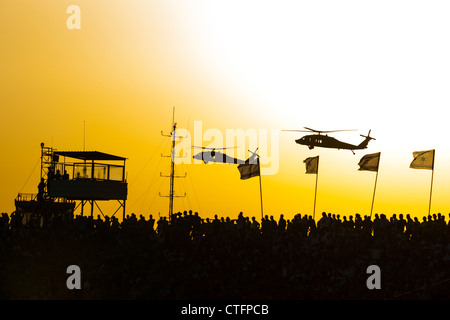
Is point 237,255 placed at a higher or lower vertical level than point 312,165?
lower

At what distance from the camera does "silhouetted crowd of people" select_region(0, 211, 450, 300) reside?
48312 millimetres

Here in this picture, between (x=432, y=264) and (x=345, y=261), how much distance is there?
514cm

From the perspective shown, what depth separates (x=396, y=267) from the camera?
4969 cm

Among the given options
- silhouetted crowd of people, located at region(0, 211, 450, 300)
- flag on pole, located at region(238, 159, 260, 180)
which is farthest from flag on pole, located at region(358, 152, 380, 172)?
silhouetted crowd of people, located at region(0, 211, 450, 300)

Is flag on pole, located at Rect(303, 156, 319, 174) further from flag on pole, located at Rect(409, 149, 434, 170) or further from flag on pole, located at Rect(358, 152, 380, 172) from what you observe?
flag on pole, located at Rect(409, 149, 434, 170)

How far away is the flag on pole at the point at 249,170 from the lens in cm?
6431

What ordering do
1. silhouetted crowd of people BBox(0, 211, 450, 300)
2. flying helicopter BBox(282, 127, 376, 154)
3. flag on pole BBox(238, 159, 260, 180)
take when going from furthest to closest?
flying helicopter BBox(282, 127, 376, 154) → flag on pole BBox(238, 159, 260, 180) → silhouetted crowd of people BBox(0, 211, 450, 300)

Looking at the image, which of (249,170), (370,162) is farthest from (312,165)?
(249,170)

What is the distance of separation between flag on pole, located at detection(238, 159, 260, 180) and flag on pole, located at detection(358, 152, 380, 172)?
811 centimetres

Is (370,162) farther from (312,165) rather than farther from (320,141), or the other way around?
(320,141)

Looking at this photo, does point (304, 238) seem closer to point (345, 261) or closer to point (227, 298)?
point (345, 261)

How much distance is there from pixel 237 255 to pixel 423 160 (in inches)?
864

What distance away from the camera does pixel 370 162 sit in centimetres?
6406
